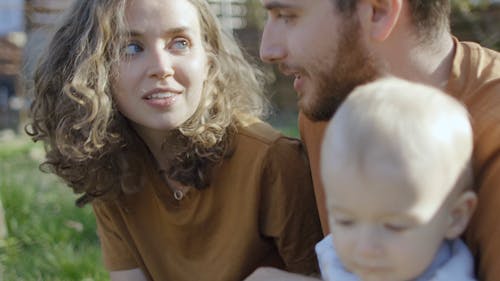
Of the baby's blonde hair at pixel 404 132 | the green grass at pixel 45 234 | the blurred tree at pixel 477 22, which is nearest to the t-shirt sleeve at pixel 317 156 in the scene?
the baby's blonde hair at pixel 404 132

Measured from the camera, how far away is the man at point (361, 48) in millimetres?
2250

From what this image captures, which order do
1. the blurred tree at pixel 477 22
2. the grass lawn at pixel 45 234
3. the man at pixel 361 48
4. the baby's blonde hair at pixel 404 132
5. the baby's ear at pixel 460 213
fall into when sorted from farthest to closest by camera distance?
the blurred tree at pixel 477 22
the grass lawn at pixel 45 234
the man at pixel 361 48
the baby's ear at pixel 460 213
the baby's blonde hair at pixel 404 132

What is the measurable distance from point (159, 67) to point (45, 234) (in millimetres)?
2132

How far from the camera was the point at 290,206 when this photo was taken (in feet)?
8.82

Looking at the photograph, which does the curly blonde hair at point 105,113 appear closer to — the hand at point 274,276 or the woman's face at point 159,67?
the woman's face at point 159,67

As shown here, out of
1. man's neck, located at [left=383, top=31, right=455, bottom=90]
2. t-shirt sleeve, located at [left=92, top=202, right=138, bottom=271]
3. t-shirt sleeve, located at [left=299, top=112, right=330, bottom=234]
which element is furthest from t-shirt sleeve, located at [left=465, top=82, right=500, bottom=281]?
t-shirt sleeve, located at [left=92, top=202, right=138, bottom=271]

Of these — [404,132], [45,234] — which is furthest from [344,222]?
[45,234]

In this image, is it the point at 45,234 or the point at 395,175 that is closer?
the point at 395,175

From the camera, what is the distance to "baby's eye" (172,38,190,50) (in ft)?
8.94

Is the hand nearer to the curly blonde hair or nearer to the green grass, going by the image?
the curly blonde hair

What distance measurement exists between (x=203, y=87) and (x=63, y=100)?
504mm

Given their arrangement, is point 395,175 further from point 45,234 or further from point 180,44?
point 45,234

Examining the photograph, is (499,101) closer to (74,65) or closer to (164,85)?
(164,85)

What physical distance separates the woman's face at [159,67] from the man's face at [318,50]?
0.39 meters
